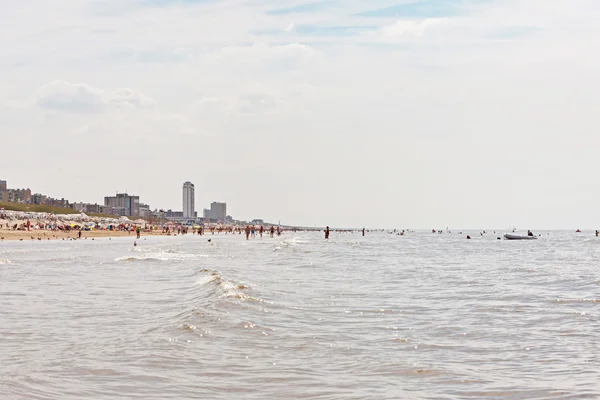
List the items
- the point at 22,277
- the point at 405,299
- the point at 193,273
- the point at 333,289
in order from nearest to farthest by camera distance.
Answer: the point at 405,299
the point at 333,289
the point at 22,277
the point at 193,273

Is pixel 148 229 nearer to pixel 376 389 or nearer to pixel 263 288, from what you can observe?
pixel 263 288

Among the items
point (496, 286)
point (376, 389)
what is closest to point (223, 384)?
point (376, 389)

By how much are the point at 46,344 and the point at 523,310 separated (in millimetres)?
10713

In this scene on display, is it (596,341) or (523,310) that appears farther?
(523,310)

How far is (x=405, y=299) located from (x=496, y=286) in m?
5.31

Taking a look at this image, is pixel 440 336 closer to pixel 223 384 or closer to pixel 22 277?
pixel 223 384

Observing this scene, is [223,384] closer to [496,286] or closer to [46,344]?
[46,344]

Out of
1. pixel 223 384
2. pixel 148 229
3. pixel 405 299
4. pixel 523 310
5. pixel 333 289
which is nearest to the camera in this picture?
pixel 223 384

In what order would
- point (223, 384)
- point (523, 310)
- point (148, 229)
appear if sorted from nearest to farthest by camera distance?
point (223, 384)
point (523, 310)
point (148, 229)

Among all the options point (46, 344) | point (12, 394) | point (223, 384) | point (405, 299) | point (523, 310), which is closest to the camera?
point (12, 394)

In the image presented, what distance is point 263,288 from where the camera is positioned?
21.6m

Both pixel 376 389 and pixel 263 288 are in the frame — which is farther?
pixel 263 288

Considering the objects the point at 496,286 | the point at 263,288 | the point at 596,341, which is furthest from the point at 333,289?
the point at 596,341

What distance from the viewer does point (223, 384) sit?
337 inches
